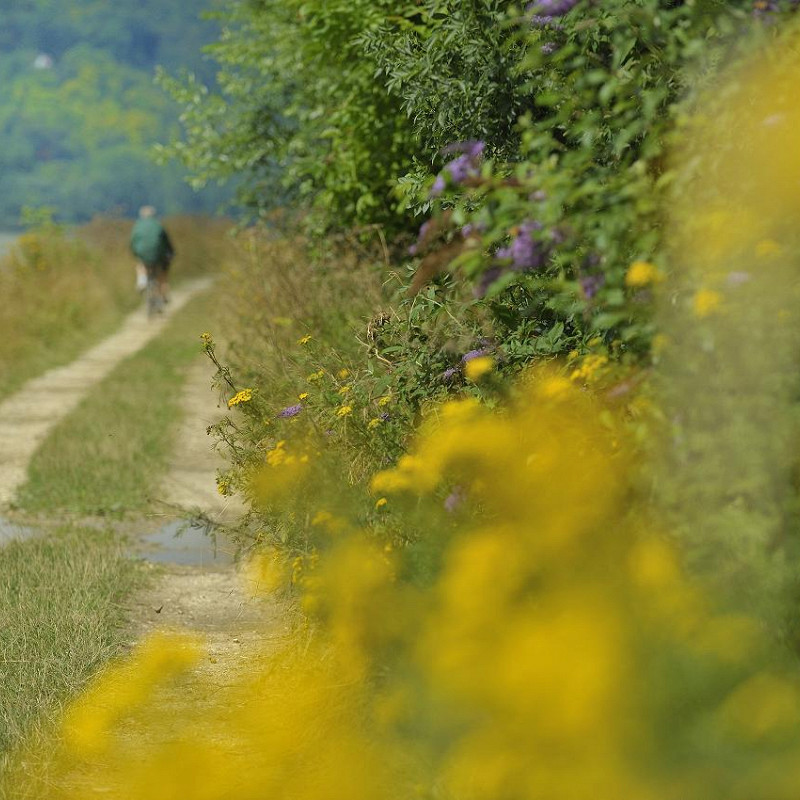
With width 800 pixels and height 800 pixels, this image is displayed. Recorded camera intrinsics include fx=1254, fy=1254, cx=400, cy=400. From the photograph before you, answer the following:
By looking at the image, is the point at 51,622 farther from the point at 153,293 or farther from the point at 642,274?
the point at 153,293

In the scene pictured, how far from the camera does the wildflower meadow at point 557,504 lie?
273cm

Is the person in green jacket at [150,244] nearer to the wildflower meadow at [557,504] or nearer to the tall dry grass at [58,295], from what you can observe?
the tall dry grass at [58,295]

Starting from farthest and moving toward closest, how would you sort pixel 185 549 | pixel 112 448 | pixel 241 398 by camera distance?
1. pixel 112 448
2. pixel 185 549
3. pixel 241 398

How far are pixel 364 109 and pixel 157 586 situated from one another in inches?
152

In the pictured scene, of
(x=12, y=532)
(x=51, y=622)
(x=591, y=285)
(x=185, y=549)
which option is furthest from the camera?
(x=12, y=532)

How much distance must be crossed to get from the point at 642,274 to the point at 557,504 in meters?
0.64

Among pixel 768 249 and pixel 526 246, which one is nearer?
pixel 768 249

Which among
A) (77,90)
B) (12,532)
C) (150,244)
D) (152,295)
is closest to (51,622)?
(12,532)

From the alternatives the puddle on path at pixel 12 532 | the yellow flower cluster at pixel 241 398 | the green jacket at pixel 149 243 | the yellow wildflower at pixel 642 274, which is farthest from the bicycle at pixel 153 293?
the yellow wildflower at pixel 642 274

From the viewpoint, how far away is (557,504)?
332 centimetres

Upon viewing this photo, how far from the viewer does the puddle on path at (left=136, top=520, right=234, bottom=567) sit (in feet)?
19.3

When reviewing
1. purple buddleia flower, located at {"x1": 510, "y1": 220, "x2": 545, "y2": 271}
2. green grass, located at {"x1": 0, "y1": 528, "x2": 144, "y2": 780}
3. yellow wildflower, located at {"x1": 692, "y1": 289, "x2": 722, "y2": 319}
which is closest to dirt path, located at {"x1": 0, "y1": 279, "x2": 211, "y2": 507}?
green grass, located at {"x1": 0, "y1": 528, "x2": 144, "y2": 780}

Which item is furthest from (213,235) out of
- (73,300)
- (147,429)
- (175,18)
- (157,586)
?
(175,18)

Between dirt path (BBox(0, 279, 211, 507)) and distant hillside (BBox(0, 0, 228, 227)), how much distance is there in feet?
126
